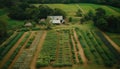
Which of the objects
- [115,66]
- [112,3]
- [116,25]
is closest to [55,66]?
[115,66]

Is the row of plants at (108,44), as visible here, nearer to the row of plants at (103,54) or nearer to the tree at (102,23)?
the row of plants at (103,54)

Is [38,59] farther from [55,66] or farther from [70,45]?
[70,45]

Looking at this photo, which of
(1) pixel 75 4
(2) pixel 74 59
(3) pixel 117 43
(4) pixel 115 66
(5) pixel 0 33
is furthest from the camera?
(1) pixel 75 4

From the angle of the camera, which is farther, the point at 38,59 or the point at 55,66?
the point at 38,59

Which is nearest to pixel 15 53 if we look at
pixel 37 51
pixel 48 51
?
pixel 37 51

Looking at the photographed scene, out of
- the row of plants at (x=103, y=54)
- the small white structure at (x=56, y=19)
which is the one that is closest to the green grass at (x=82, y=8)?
the small white structure at (x=56, y=19)
